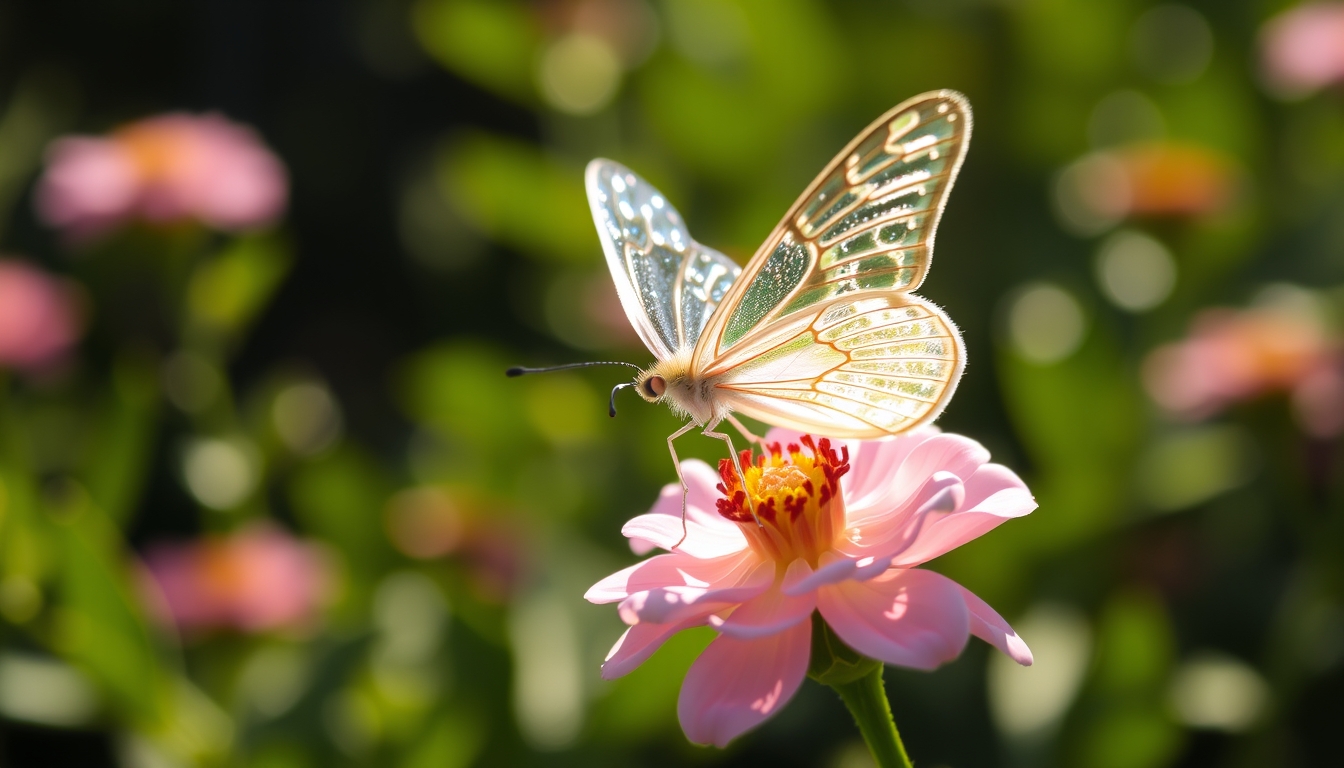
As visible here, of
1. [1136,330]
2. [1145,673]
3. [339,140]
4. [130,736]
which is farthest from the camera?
[339,140]

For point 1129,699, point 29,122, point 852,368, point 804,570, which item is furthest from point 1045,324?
point 29,122

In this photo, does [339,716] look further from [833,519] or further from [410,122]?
[410,122]

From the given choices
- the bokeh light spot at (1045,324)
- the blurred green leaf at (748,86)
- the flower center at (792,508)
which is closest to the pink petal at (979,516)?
the flower center at (792,508)

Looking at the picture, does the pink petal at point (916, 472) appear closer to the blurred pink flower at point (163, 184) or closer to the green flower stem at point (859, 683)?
the green flower stem at point (859, 683)

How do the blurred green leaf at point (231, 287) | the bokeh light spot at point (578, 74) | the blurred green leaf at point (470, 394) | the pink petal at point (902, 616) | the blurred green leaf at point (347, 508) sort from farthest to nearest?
the bokeh light spot at point (578, 74) < the blurred green leaf at point (470, 394) < the blurred green leaf at point (347, 508) < the blurred green leaf at point (231, 287) < the pink petal at point (902, 616)

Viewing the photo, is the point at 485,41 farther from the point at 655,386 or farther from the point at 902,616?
the point at 902,616

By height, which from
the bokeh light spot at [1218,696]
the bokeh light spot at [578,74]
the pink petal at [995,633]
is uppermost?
the pink petal at [995,633]

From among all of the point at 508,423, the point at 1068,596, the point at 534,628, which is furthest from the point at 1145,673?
the point at 508,423
